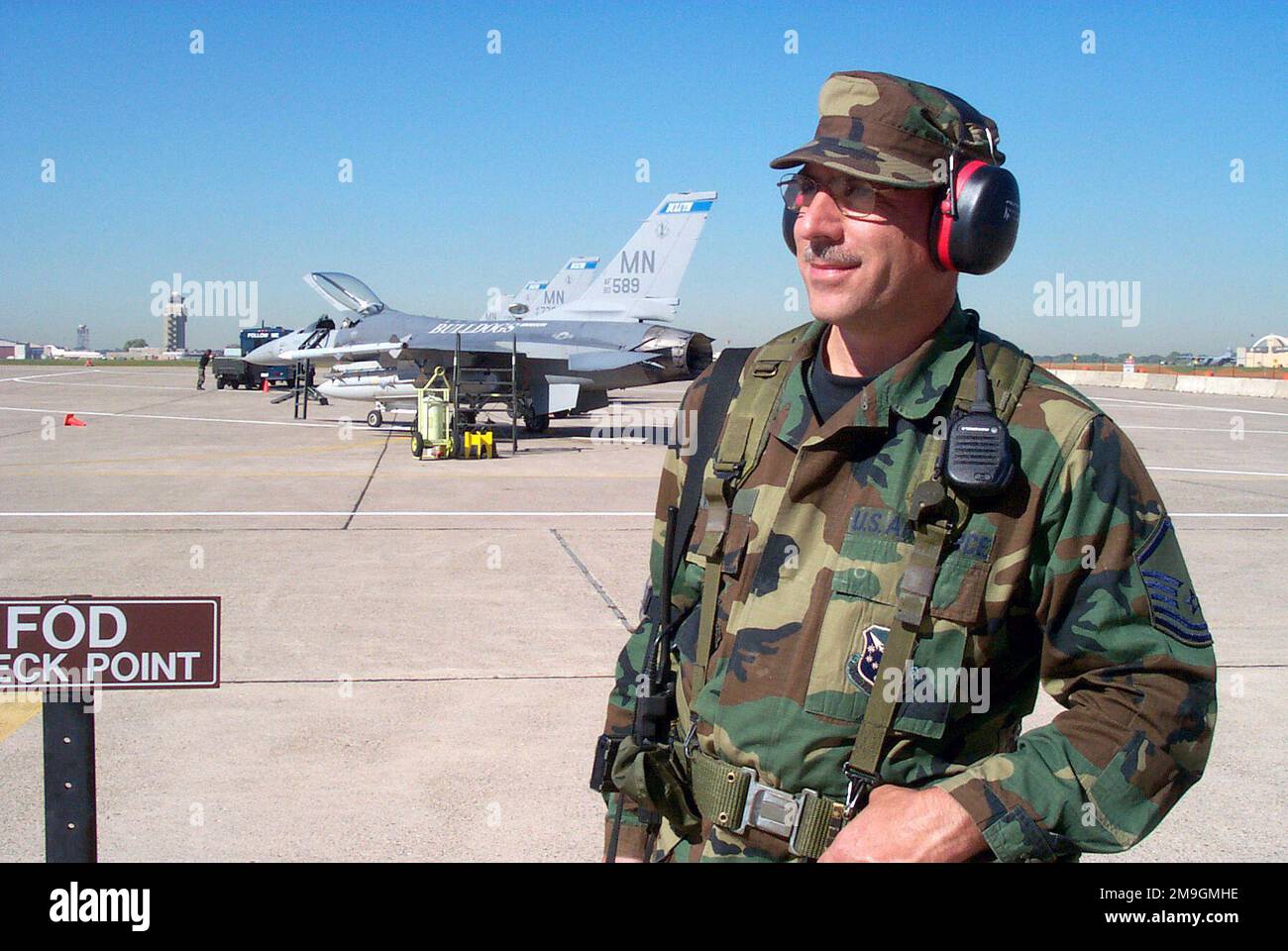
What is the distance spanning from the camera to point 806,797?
6.48 ft

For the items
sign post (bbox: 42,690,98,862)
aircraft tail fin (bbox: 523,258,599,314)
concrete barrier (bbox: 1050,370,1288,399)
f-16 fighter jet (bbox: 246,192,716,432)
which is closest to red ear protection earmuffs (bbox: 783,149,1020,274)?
sign post (bbox: 42,690,98,862)

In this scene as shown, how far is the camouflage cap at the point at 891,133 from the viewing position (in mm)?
2082

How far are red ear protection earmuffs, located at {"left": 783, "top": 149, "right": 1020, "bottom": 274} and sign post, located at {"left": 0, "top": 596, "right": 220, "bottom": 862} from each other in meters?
1.82

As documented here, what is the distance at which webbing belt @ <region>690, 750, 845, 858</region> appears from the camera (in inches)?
77.2

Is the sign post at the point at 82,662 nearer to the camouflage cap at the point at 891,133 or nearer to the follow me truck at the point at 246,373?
the camouflage cap at the point at 891,133

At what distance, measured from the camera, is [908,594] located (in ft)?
6.35

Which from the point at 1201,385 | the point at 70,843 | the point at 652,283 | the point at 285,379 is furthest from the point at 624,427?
the point at 1201,385

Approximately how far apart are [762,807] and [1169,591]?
83 centimetres

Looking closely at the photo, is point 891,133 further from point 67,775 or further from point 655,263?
point 655,263

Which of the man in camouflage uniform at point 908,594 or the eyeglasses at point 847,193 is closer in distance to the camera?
the man in camouflage uniform at point 908,594

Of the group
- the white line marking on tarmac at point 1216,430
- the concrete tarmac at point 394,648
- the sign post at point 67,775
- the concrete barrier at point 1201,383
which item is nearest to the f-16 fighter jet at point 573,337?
the concrete tarmac at point 394,648

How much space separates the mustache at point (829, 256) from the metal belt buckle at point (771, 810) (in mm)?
1005

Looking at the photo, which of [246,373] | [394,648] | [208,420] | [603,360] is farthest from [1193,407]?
[246,373]
